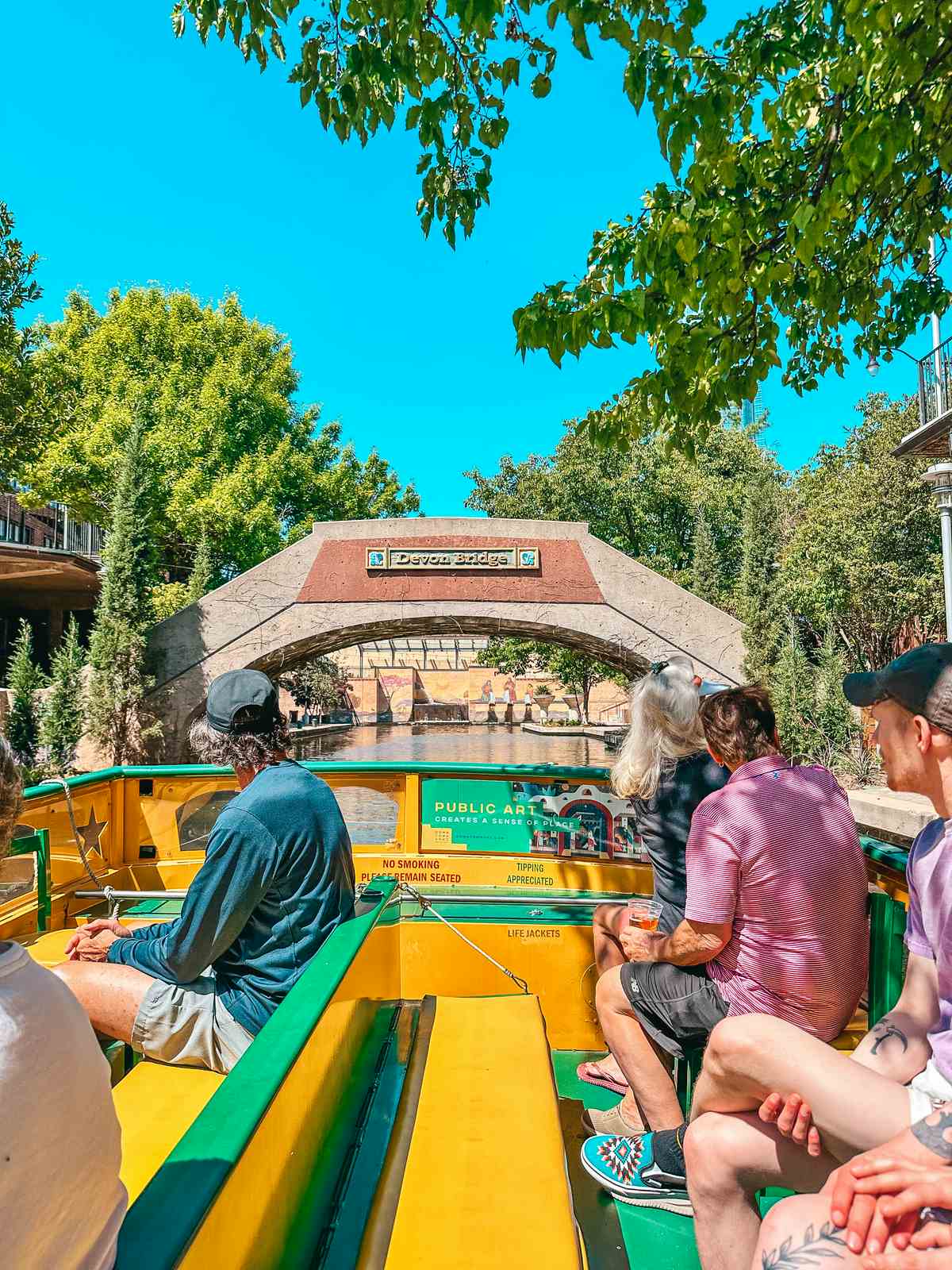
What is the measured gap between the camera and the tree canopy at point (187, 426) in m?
24.9

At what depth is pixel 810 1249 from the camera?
143cm

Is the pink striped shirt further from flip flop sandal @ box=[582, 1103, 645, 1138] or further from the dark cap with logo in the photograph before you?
flip flop sandal @ box=[582, 1103, 645, 1138]

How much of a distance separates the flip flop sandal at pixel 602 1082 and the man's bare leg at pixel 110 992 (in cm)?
182

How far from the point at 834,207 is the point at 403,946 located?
3.80 meters

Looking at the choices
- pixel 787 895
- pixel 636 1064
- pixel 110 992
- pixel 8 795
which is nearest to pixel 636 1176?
pixel 636 1064

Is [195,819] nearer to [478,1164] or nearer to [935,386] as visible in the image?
[478,1164]

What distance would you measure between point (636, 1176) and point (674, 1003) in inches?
19.1

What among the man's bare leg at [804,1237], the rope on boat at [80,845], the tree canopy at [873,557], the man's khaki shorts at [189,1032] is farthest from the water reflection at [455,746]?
the man's bare leg at [804,1237]

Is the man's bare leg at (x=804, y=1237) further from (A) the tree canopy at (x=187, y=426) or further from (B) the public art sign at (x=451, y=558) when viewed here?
(A) the tree canopy at (x=187, y=426)

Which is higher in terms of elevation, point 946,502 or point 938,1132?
point 946,502

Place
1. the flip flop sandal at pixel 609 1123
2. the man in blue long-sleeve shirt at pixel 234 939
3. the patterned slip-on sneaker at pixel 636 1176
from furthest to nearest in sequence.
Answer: the flip flop sandal at pixel 609 1123, the patterned slip-on sneaker at pixel 636 1176, the man in blue long-sleeve shirt at pixel 234 939

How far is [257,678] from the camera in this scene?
105 inches

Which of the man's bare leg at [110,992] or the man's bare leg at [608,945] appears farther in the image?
the man's bare leg at [608,945]

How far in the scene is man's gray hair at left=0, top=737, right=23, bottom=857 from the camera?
1.25m
